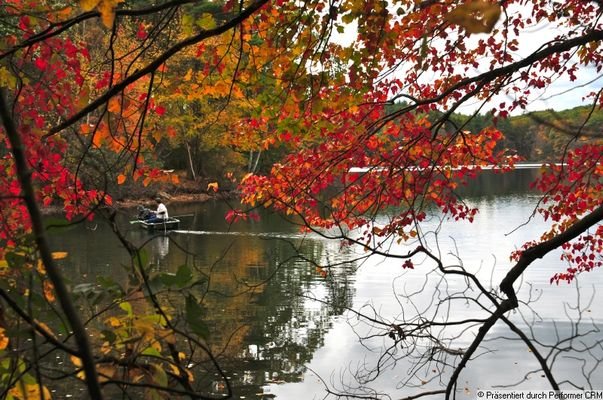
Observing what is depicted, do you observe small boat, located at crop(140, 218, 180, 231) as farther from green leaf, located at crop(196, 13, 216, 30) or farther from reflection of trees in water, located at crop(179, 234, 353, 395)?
green leaf, located at crop(196, 13, 216, 30)

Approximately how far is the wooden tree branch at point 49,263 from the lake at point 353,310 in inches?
82.0

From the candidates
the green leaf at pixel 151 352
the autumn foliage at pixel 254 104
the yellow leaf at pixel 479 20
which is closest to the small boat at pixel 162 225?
the autumn foliage at pixel 254 104

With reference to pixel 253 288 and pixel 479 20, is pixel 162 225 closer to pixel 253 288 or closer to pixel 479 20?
pixel 253 288

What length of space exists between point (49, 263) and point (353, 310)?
8.05 feet

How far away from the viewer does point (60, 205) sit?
122 feet

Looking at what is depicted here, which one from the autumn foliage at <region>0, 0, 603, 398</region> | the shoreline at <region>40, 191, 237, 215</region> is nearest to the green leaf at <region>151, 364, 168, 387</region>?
the autumn foliage at <region>0, 0, 603, 398</region>

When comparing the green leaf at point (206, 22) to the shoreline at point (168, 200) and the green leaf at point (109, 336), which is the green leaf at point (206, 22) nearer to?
the green leaf at point (109, 336)

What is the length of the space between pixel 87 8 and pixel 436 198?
6.91m

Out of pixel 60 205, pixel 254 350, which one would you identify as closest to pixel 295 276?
pixel 254 350

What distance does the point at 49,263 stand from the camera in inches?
56.2

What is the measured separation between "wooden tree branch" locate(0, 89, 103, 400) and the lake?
208 cm

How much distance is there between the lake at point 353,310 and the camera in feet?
33.3

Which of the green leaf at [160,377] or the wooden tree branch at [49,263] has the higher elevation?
the wooden tree branch at [49,263]

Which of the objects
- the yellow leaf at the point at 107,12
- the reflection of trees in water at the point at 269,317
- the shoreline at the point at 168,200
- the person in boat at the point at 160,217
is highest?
the yellow leaf at the point at 107,12
